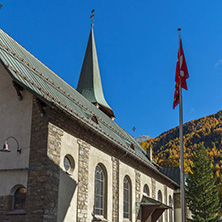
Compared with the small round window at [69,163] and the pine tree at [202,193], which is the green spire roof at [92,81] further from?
the small round window at [69,163]

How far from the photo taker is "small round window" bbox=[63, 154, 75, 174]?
16138 millimetres

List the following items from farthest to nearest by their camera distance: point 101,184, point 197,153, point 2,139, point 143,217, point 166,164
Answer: point 166,164 < point 197,153 < point 143,217 < point 101,184 < point 2,139

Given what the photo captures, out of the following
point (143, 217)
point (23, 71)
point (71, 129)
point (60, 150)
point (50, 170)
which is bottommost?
point (143, 217)

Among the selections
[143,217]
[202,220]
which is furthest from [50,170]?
[202,220]

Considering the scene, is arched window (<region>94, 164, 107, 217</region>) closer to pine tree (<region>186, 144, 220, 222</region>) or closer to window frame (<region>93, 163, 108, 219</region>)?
window frame (<region>93, 163, 108, 219</region>)

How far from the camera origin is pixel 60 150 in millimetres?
15445

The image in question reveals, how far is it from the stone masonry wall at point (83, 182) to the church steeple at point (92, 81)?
17.3 m

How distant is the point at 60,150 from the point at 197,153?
1368 inches

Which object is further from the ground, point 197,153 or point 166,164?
point 166,164

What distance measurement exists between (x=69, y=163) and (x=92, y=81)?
21.8 meters

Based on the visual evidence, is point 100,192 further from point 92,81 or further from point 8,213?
point 92,81

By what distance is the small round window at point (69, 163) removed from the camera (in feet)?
52.9

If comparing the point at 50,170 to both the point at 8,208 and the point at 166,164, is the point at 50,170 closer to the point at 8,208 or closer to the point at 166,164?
the point at 8,208

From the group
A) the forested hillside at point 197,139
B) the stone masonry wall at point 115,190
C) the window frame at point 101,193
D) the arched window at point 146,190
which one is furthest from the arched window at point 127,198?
the forested hillside at point 197,139
